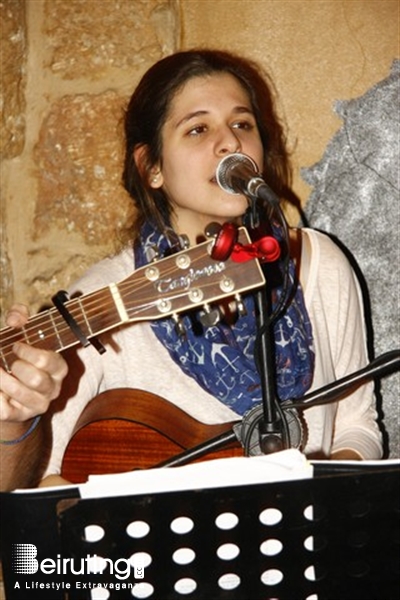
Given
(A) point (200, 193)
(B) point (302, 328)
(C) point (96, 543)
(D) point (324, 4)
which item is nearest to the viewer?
(C) point (96, 543)

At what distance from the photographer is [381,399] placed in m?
2.27

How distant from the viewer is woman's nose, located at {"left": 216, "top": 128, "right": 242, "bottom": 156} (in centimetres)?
185

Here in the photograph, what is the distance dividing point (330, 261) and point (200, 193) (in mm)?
422

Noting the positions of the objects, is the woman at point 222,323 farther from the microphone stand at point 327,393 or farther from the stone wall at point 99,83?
the microphone stand at point 327,393

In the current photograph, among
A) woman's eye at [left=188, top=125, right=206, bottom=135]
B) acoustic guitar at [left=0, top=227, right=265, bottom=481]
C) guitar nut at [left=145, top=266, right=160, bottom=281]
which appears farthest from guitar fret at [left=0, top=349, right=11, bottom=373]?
woman's eye at [left=188, top=125, right=206, bottom=135]

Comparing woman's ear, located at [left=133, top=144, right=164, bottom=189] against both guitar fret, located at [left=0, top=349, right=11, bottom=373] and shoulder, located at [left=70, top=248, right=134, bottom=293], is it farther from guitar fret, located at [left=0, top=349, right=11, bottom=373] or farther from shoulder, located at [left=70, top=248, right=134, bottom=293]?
guitar fret, located at [left=0, top=349, right=11, bottom=373]

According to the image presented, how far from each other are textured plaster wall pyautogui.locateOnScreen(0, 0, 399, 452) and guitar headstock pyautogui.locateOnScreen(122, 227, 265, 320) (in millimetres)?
822

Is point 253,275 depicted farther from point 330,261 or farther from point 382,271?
point 382,271

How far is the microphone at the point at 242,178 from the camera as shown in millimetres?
1324

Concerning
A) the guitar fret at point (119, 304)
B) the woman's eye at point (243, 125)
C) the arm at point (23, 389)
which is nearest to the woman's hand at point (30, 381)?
the arm at point (23, 389)

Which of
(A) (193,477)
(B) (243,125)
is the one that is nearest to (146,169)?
(B) (243,125)

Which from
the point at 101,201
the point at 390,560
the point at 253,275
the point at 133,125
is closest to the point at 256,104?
the point at 133,125

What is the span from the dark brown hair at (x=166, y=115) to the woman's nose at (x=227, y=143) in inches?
6.9

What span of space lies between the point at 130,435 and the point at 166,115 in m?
0.74
